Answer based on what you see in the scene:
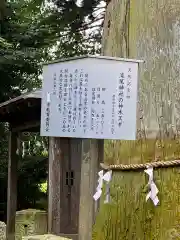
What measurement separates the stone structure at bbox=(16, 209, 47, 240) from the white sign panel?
17.0ft

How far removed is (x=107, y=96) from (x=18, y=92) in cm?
1072

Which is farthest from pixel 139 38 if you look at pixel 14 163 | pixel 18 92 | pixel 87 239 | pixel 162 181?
pixel 18 92

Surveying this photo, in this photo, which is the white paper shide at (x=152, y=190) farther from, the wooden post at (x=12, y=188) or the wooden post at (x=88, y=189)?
the wooden post at (x=12, y=188)

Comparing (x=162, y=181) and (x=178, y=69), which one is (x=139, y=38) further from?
(x=162, y=181)

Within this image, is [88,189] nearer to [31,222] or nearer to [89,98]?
[89,98]

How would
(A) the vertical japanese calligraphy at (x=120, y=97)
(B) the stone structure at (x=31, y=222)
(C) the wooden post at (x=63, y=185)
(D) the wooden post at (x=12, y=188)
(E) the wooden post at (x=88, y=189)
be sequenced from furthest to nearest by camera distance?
(D) the wooden post at (x=12, y=188)
(B) the stone structure at (x=31, y=222)
(C) the wooden post at (x=63, y=185)
(E) the wooden post at (x=88, y=189)
(A) the vertical japanese calligraphy at (x=120, y=97)

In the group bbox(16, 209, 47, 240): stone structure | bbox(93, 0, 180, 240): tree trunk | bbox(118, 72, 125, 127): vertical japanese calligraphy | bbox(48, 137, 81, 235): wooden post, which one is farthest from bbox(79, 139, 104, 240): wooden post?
bbox(16, 209, 47, 240): stone structure

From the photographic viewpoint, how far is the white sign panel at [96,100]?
2902 mm

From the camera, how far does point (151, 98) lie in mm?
2986

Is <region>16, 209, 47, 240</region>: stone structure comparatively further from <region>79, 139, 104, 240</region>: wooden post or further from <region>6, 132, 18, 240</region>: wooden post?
<region>79, 139, 104, 240</region>: wooden post

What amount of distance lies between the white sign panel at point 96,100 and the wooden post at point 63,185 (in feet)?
15.2

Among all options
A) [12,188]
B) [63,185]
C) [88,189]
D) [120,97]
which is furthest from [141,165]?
[12,188]

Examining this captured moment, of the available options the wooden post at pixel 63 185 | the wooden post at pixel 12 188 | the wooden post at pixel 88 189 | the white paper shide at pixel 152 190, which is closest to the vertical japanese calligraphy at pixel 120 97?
the white paper shide at pixel 152 190

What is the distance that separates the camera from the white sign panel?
290cm
